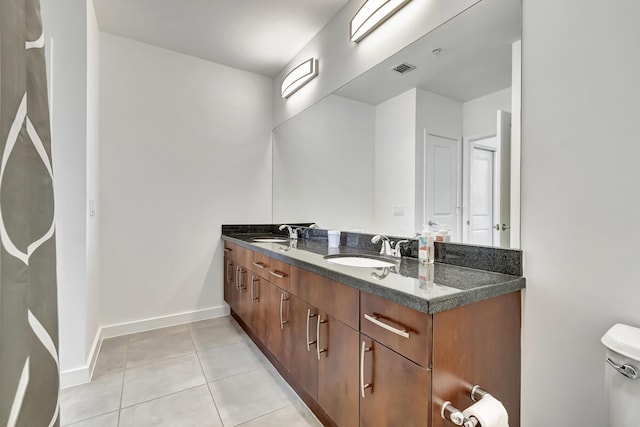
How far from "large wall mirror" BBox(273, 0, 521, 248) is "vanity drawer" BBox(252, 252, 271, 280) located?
0.65m

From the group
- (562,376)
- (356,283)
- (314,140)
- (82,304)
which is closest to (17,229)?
(356,283)

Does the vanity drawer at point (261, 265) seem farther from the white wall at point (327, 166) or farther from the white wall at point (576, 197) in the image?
the white wall at point (576, 197)

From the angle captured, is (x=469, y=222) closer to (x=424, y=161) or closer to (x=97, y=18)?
(x=424, y=161)

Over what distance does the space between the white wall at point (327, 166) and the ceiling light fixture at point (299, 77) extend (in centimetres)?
25

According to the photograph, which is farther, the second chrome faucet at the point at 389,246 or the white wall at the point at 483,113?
the second chrome faucet at the point at 389,246

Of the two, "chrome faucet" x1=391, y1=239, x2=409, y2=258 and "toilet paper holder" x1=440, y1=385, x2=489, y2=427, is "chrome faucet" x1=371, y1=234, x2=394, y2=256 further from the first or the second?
"toilet paper holder" x1=440, y1=385, x2=489, y2=427

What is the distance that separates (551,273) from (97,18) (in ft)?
10.9

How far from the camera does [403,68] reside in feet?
5.63

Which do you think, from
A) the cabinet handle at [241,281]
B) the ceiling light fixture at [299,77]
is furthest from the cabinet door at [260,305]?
the ceiling light fixture at [299,77]

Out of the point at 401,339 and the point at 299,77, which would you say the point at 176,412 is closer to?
the point at 401,339

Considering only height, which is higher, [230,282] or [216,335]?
[230,282]

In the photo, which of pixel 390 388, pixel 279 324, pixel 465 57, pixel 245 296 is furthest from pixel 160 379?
pixel 465 57

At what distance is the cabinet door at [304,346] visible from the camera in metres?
1.43

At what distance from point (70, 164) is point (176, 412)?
5.23 ft
